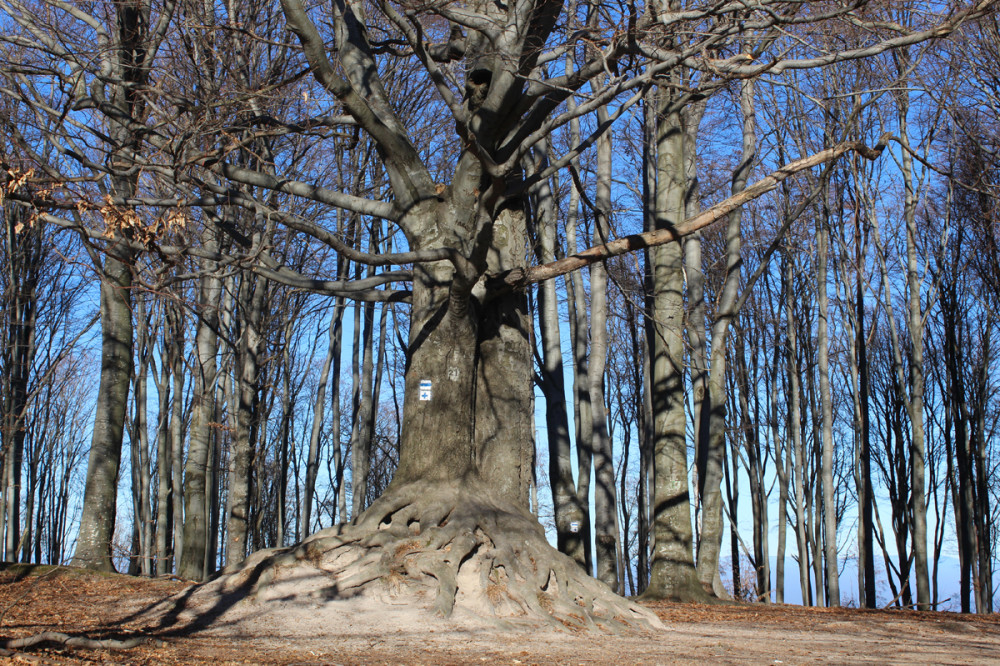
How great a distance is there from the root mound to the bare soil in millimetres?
94

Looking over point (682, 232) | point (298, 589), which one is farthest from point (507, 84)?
point (298, 589)

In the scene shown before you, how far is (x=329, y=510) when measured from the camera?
2983 centimetres

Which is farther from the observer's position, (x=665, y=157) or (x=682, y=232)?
(x=665, y=157)

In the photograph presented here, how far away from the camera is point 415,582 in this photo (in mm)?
5734

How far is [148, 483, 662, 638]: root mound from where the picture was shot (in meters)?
5.38

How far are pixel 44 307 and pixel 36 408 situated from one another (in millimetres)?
3846

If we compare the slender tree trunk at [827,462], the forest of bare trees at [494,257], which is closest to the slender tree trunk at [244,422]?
the forest of bare trees at [494,257]

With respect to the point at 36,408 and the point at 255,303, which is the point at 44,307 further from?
the point at 255,303

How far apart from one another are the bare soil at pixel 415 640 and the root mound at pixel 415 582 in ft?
0.31

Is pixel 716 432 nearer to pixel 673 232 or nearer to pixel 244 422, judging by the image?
pixel 673 232

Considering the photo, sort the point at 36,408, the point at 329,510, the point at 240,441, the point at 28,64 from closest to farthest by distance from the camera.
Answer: the point at 28,64 < the point at 240,441 < the point at 36,408 < the point at 329,510

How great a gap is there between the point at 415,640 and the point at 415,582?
855 millimetres

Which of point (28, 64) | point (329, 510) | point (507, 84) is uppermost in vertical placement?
point (28, 64)

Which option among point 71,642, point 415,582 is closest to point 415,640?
point 415,582
